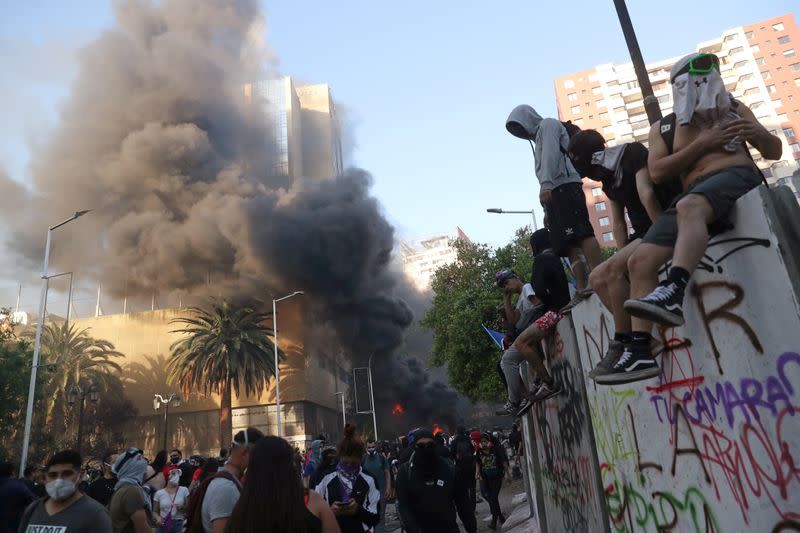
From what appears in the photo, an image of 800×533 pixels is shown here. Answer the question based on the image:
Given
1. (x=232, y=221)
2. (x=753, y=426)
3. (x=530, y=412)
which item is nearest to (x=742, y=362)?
(x=753, y=426)

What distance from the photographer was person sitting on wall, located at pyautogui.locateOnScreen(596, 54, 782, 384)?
1899mm

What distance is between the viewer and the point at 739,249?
1.85 meters

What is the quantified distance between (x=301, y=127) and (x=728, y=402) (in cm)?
6370

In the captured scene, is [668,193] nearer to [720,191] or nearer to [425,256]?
[720,191]

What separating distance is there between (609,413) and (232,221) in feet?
122

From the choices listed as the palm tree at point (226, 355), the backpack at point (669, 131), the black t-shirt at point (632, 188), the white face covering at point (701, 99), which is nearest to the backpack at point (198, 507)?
the black t-shirt at point (632, 188)

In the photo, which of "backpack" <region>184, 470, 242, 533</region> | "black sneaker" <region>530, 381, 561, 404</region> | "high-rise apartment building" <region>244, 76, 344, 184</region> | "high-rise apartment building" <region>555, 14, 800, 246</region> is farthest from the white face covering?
"high-rise apartment building" <region>555, 14, 800, 246</region>

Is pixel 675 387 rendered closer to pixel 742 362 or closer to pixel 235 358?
pixel 742 362

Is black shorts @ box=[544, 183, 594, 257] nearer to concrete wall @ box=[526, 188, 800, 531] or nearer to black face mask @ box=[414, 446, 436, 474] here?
Answer: concrete wall @ box=[526, 188, 800, 531]

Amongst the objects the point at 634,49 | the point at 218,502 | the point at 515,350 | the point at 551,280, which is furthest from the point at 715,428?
the point at 634,49

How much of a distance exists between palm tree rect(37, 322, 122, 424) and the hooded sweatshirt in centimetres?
3630

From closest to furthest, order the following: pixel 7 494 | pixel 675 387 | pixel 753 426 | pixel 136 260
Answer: pixel 753 426 → pixel 675 387 → pixel 7 494 → pixel 136 260

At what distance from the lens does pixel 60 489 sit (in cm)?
296

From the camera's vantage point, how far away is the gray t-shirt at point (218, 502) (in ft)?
9.23
